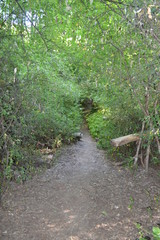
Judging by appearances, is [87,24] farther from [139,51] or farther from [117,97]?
[117,97]

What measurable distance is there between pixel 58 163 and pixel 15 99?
8.77 feet

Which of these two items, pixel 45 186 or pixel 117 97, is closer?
pixel 45 186

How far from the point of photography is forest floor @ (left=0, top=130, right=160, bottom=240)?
130 inches

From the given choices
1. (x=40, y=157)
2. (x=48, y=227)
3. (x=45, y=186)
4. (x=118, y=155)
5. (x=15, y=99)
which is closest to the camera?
(x=48, y=227)

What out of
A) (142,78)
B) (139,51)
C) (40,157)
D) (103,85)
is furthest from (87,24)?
(40,157)

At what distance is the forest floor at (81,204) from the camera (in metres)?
3.31

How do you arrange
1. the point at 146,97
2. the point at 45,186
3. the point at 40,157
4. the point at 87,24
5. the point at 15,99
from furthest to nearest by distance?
1. the point at 40,157
2. the point at 146,97
3. the point at 45,186
4. the point at 87,24
5. the point at 15,99

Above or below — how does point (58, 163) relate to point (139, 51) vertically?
below

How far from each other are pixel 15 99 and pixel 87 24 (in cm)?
204

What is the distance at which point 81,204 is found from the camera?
13.4ft

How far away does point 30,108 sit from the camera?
188 inches

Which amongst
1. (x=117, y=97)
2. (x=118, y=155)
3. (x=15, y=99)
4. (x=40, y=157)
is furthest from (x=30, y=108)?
(x=118, y=155)

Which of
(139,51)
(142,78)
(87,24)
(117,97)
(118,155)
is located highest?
(87,24)

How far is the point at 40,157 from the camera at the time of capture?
5758mm
